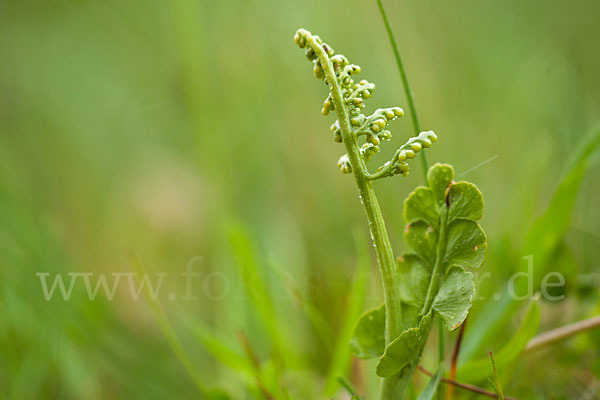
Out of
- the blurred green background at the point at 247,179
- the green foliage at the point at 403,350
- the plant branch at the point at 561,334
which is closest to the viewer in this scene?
the green foliage at the point at 403,350

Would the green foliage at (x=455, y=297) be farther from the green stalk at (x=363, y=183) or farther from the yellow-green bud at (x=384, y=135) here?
the yellow-green bud at (x=384, y=135)

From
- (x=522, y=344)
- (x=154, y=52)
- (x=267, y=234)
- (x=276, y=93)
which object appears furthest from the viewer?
(x=154, y=52)

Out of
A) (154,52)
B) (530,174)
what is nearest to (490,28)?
(530,174)

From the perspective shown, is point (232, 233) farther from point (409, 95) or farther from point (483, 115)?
point (483, 115)

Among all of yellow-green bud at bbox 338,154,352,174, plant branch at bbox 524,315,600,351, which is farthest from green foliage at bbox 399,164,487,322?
plant branch at bbox 524,315,600,351

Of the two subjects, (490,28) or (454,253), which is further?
(490,28)

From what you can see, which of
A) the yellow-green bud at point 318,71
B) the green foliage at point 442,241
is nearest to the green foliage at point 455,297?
the green foliage at point 442,241

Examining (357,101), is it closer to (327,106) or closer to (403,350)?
(327,106)
